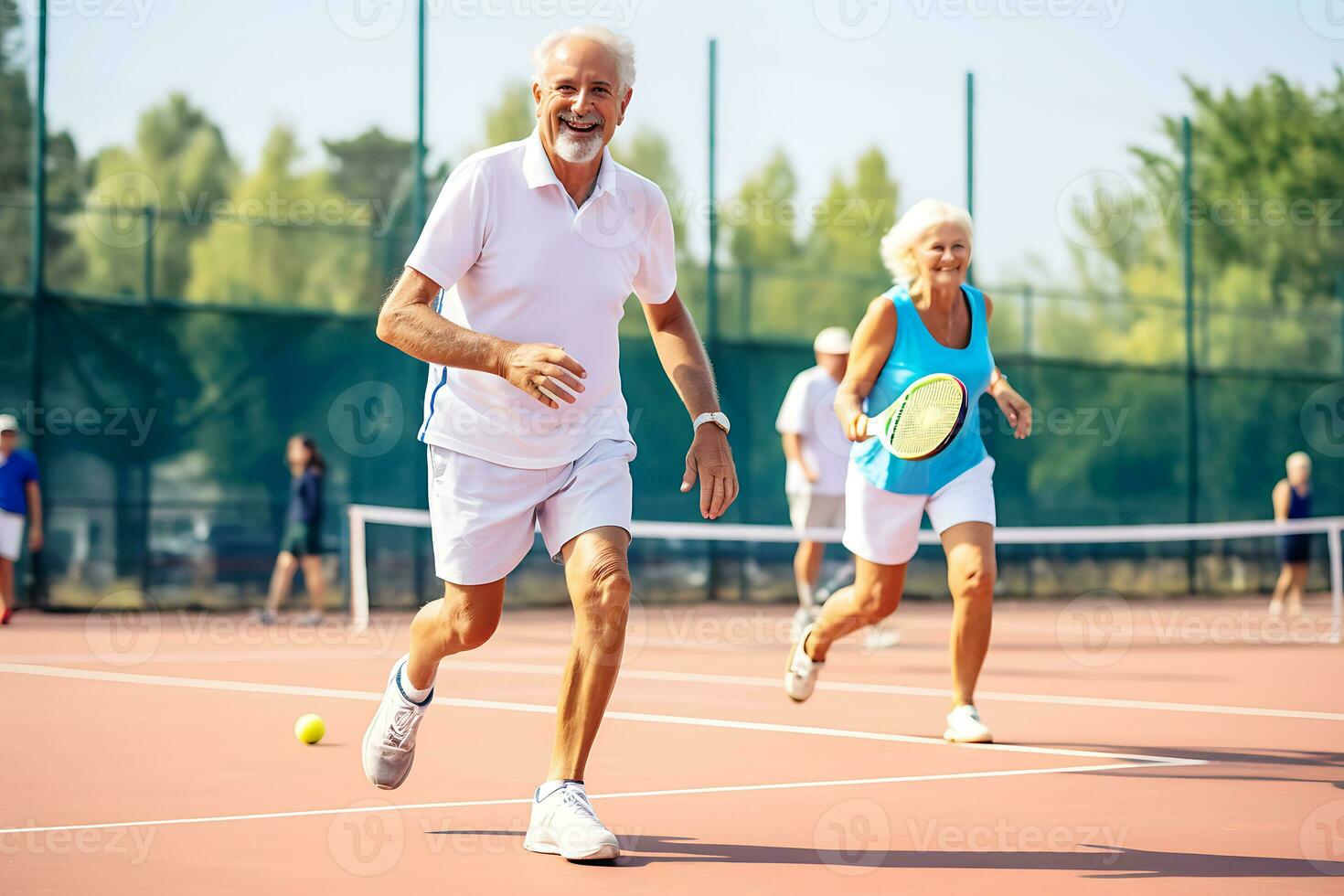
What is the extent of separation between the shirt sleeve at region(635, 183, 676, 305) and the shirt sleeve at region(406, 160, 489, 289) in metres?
0.50

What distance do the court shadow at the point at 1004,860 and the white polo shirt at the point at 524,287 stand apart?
→ 3.22 feet

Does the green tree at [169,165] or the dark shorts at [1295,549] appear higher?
the green tree at [169,165]

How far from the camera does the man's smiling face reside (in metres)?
4.59

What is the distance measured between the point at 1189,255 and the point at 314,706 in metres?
14.0

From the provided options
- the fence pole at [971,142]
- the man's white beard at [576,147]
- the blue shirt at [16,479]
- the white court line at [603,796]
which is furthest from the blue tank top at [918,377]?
the fence pole at [971,142]

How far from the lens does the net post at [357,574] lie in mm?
13320

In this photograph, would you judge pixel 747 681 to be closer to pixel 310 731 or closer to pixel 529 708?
pixel 529 708

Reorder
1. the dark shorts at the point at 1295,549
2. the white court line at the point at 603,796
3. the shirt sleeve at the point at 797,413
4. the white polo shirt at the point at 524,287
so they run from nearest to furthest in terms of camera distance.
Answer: the white polo shirt at the point at 524,287
the white court line at the point at 603,796
the shirt sleeve at the point at 797,413
the dark shorts at the point at 1295,549

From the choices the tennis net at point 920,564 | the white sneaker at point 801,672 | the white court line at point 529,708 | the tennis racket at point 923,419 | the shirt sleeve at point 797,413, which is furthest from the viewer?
the tennis net at point 920,564

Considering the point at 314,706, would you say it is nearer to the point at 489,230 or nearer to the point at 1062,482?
the point at 489,230

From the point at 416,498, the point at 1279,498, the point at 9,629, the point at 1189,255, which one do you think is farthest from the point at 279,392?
the point at 1189,255

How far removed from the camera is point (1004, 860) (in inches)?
175

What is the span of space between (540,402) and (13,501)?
10.0 m

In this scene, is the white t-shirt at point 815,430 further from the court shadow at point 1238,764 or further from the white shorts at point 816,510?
the court shadow at point 1238,764
